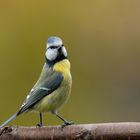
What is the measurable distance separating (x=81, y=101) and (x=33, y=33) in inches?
26.9

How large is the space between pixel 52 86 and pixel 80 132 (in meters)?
0.48

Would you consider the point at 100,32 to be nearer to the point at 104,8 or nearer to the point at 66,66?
the point at 104,8

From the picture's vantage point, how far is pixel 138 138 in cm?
211

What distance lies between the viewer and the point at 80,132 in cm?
215

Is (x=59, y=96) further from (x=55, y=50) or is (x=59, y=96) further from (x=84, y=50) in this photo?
(x=84, y=50)

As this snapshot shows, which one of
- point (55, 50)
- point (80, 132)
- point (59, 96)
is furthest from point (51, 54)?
point (80, 132)

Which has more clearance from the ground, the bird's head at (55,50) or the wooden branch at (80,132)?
the bird's head at (55,50)

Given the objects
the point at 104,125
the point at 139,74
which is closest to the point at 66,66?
the point at 104,125

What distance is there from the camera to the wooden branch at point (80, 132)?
2.10 metres

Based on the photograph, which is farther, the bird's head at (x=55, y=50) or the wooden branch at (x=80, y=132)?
the bird's head at (x=55, y=50)

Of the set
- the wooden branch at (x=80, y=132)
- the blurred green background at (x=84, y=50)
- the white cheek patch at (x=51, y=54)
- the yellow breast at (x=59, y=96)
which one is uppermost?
the blurred green background at (x=84, y=50)

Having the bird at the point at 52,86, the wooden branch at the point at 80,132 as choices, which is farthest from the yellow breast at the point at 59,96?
the wooden branch at the point at 80,132

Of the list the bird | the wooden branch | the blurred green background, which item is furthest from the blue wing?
the blurred green background

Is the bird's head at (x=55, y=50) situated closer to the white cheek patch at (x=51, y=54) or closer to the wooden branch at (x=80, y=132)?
the white cheek patch at (x=51, y=54)
